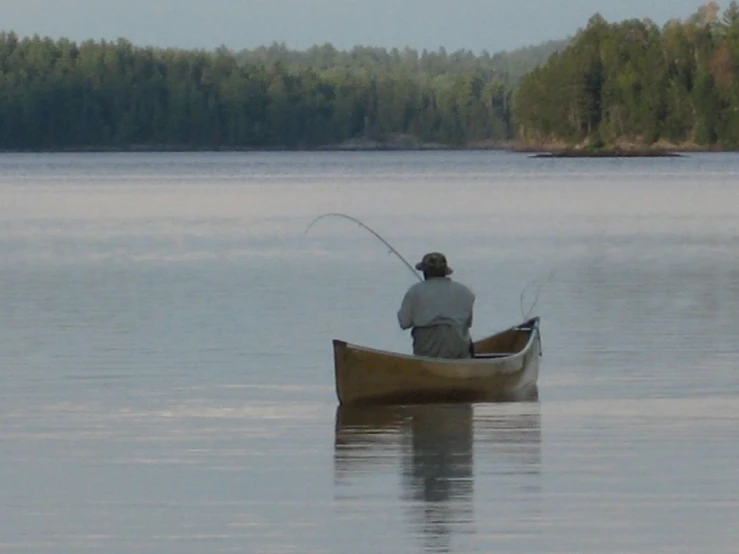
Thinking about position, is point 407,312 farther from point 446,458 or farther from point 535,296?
point 535,296

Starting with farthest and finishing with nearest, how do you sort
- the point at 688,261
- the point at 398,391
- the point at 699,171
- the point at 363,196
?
the point at 699,171 < the point at 363,196 < the point at 688,261 < the point at 398,391

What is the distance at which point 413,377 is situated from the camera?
15.9 metres

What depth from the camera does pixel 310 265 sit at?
37188 mm

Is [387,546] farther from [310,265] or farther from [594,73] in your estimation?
[594,73]

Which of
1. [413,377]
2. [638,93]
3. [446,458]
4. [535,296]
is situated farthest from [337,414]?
[638,93]

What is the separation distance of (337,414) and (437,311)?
3.37ft

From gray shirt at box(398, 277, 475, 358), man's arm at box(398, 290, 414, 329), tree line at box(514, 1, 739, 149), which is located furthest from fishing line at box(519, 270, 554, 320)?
tree line at box(514, 1, 739, 149)

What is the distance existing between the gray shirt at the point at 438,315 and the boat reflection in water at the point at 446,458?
438 mm

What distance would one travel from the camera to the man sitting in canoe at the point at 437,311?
51.9ft

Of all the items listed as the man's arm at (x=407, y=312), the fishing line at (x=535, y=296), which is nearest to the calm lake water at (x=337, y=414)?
the fishing line at (x=535, y=296)

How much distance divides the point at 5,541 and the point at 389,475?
109 inches

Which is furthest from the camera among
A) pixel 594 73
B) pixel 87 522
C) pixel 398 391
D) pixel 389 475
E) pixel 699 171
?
pixel 594 73

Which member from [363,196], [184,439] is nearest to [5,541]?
[184,439]

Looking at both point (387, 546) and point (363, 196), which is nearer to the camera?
point (387, 546)
